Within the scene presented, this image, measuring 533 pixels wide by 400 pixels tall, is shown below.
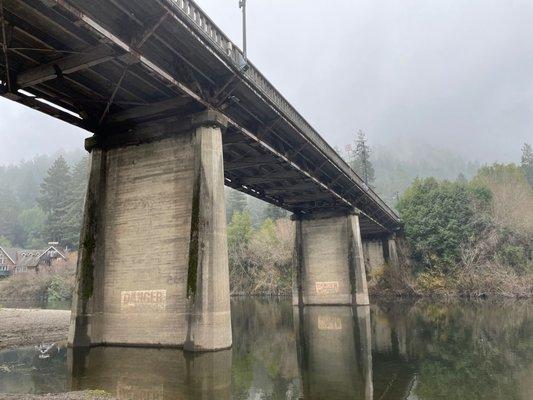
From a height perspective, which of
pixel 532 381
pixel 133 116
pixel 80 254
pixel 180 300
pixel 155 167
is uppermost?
pixel 133 116

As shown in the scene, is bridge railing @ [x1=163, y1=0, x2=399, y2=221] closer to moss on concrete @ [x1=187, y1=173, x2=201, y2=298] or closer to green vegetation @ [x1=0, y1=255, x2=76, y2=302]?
moss on concrete @ [x1=187, y1=173, x2=201, y2=298]

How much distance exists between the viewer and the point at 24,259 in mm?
95750

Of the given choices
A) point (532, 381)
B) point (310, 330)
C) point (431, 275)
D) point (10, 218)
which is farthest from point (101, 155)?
point (10, 218)

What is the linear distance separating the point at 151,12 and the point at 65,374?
1089 centimetres

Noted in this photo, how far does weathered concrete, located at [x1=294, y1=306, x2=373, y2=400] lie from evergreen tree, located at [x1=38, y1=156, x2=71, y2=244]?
95862 millimetres

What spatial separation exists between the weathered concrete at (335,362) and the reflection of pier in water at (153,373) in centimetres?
219

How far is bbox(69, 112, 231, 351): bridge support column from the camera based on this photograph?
1622 cm

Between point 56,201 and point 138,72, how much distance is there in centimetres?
11426

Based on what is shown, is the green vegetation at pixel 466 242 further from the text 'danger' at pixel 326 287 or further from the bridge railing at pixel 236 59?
the bridge railing at pixel 236 59

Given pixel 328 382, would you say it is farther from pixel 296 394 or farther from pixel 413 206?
pixel 413 206

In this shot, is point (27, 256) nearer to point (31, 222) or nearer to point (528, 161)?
point (31, 222)

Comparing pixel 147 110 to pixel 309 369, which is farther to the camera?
pixel 147 110

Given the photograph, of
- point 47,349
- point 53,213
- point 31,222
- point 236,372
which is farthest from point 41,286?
point 31,222

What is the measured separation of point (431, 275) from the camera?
51938 mm
